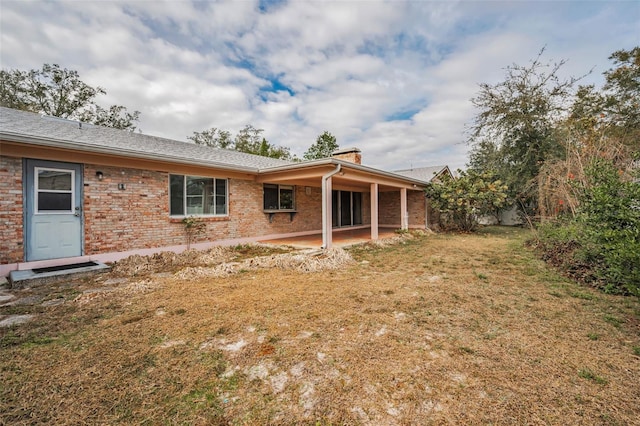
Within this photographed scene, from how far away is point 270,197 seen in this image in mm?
10273

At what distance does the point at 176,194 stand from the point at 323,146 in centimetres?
2702

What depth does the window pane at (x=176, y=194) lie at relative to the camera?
24.5 ft

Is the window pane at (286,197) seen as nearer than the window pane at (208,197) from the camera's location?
No

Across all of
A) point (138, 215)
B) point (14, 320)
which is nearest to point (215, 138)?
point (138, 215)

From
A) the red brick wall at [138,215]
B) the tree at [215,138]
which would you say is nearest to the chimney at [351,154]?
the red brick wall at [138,215]

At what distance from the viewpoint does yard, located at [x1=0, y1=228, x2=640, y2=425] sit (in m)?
1.87

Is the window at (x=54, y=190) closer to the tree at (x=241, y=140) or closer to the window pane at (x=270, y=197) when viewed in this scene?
the window pane at (x=270, y=197)

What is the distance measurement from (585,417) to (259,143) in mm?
31345

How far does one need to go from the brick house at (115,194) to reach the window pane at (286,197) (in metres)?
0.06

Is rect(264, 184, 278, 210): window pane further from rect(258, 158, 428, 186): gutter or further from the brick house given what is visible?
rect(258, 158, 428, 186): gutter

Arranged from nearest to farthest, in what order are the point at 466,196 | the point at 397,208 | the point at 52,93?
the point at 466,196, the point at 397,208, the point at 52,93

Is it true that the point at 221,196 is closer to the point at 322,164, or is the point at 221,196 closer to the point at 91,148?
the point at 322,164

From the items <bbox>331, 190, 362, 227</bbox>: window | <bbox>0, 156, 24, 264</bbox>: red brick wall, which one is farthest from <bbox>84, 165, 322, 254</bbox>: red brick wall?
<bbox>331, 190, 362, 227</bbox>: window

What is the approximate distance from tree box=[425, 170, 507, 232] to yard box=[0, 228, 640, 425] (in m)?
8.75
